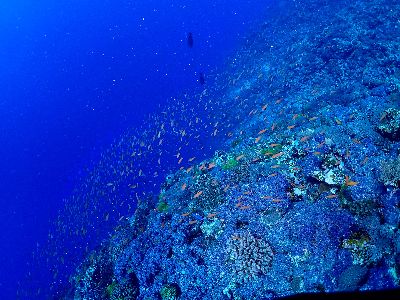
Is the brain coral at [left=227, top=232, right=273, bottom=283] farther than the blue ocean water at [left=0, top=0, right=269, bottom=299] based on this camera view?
No

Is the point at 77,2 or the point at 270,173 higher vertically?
the point at 77,2

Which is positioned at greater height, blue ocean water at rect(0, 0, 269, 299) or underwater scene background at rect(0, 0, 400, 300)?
blue ocean water at rect(0, 0, 269, 299)

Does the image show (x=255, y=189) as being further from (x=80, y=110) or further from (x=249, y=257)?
(x=80, y=110)

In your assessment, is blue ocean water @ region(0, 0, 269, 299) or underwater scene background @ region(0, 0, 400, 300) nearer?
underwater scene background @ region(0, 0, 400, 300)

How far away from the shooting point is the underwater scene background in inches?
287

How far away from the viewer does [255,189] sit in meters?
8.87

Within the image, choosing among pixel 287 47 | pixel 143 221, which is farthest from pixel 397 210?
pixel 287 47

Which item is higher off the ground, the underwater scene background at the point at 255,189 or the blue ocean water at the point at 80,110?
the blue ocean water at the point at 80,110

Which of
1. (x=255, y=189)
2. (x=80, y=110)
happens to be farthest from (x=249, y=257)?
(x=80, y=110)

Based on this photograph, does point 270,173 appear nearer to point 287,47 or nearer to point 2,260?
point 287,47

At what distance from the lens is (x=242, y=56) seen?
30562mm

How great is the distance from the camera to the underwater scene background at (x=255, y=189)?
7.29 meters

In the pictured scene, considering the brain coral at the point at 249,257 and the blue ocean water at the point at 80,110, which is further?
the blue ocean water at the point at 80,110

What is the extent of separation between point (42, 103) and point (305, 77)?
58.3 metres
